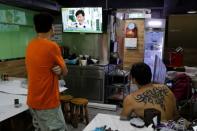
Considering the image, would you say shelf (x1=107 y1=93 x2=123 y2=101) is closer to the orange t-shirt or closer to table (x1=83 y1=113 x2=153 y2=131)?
the orange t-shirt

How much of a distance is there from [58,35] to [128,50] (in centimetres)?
370

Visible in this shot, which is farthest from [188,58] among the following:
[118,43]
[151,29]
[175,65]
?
[151,29]

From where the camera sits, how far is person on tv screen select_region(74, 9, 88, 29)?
205 inches

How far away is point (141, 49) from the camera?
28.7ft

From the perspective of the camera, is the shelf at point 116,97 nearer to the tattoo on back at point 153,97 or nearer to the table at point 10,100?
the table at point 10,100

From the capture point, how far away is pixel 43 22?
2.35m

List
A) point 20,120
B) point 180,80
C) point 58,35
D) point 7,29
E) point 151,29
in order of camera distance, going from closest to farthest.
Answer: point 20,120, point 180,80, point 7,29, point 58,35, point 151,29

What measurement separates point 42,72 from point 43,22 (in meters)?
0.52

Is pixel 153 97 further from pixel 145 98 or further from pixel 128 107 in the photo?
pixel 128 107

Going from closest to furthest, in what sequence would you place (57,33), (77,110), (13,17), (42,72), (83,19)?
(42,72) < (77,110) < (13,17) < (83,19) < (57,33)

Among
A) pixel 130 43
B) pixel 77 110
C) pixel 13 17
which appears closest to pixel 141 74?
pixel 77 110

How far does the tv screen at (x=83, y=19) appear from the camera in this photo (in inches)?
201

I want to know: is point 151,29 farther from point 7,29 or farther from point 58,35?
point 7,29

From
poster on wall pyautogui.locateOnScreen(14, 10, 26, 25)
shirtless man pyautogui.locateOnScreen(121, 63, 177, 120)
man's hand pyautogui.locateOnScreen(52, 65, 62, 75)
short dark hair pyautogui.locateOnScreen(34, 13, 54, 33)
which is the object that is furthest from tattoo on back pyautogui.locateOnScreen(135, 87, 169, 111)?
poster on wall pyautogui.locateOnScreen(14, 10, 26, 25)
